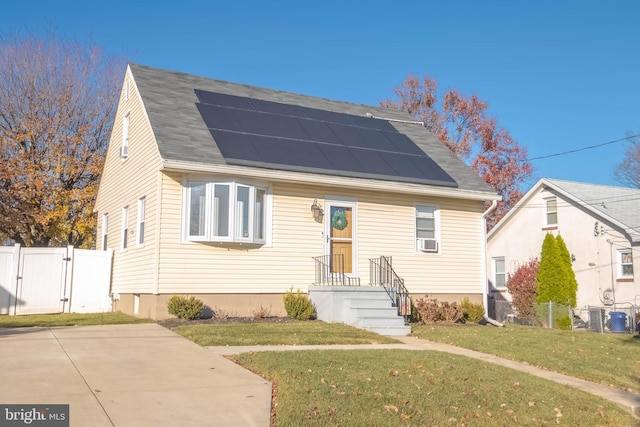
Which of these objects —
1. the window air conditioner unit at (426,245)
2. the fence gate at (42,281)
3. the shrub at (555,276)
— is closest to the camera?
the fence gate at (42,281)

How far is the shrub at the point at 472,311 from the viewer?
51.2ft

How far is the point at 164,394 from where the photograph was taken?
628cm

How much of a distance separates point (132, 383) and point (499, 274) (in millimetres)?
23640

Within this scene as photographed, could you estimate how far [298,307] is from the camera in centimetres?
1370

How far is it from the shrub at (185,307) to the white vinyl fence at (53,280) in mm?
5149

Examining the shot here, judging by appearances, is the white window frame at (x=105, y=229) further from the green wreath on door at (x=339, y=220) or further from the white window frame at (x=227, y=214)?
the green wreath on door at (x=339, y=220)

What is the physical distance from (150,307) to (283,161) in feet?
14.8

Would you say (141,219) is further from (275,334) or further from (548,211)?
(548,211)

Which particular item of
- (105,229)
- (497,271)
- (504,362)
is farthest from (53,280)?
(497,271)

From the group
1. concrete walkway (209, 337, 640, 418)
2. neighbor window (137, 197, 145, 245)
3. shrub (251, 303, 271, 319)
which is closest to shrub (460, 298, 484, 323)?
concrete walkway (209, 337, 640, 418)

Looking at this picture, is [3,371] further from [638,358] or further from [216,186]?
[638,358]

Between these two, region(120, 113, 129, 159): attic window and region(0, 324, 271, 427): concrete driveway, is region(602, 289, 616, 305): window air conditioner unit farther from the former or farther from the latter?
region(0, 324, 271, 427): concrete driveway

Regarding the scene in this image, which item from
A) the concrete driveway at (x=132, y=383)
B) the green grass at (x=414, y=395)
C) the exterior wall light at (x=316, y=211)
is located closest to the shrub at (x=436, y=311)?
the exterior wall light at (x=316, y=211)

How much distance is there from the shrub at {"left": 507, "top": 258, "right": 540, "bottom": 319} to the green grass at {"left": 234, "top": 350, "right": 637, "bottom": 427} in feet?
54.0
